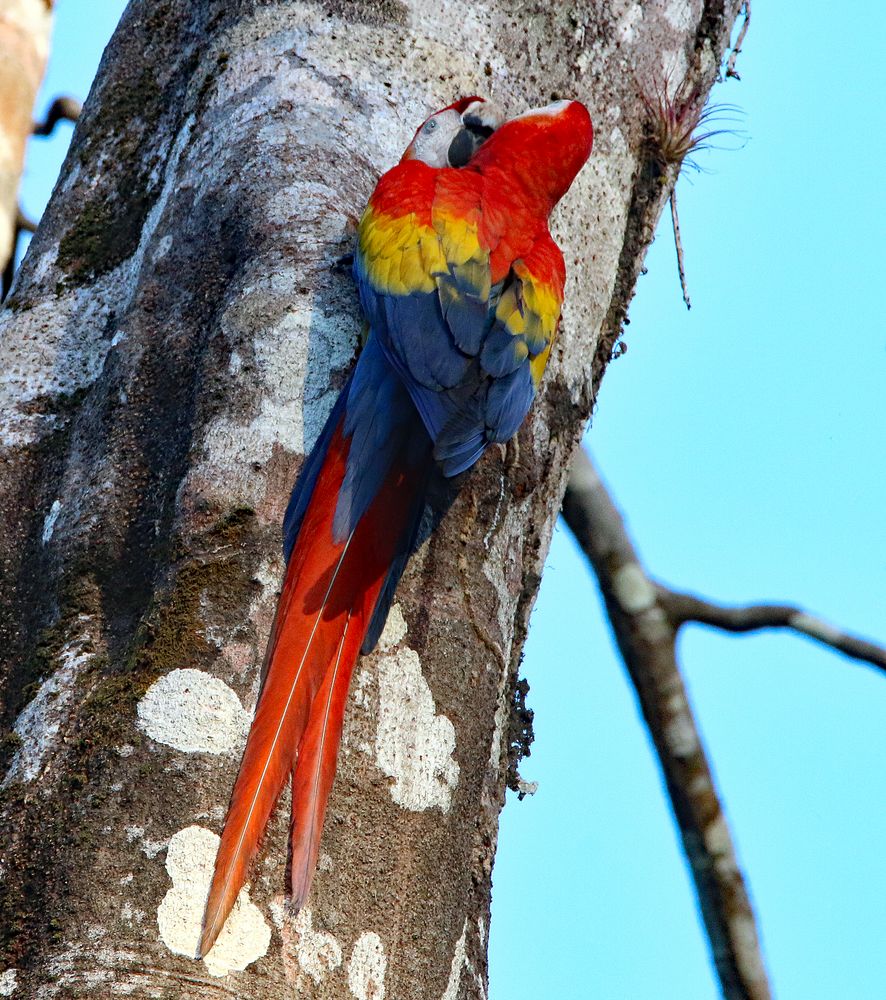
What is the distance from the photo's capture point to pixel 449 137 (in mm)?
2146

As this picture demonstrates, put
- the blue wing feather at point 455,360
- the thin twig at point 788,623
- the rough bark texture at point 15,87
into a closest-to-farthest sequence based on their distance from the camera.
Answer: the blue wing feather at point 455,360, the thin twig at point 788,623, the rough bark texture at point 15,87

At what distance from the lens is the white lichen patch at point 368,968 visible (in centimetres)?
137

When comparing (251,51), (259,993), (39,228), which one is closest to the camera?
(259,993)

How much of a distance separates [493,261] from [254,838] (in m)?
1.03

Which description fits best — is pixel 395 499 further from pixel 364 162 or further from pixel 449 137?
pixel 449 137

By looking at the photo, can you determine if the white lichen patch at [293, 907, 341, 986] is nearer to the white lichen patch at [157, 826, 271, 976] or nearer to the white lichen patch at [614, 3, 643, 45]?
the white lichen patch at [157, 826, 271, 976]

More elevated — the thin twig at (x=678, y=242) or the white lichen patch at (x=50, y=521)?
the thin twig at (x=678, y=242)

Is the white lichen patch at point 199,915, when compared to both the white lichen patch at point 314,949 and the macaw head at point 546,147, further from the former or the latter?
the macaw head at point 546,147

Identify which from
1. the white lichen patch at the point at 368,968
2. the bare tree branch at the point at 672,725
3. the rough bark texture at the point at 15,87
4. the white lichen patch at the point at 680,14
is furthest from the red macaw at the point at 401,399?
the rough bark texture at the point at 15,87

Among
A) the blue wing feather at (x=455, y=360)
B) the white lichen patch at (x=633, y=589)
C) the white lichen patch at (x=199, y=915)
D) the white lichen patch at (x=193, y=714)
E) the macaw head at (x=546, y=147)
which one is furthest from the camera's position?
the white lichen patch at (x=633, y=589)

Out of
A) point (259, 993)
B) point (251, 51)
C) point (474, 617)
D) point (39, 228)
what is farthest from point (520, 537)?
point (39, 228)

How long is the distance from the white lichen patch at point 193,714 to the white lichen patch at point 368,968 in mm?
271

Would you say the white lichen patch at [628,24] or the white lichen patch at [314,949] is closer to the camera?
the white lichen patch at [314,949]

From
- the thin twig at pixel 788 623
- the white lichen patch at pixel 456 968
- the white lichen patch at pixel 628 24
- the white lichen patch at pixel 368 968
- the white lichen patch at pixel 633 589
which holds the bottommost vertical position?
the white lichen patch at pixel 368 968
